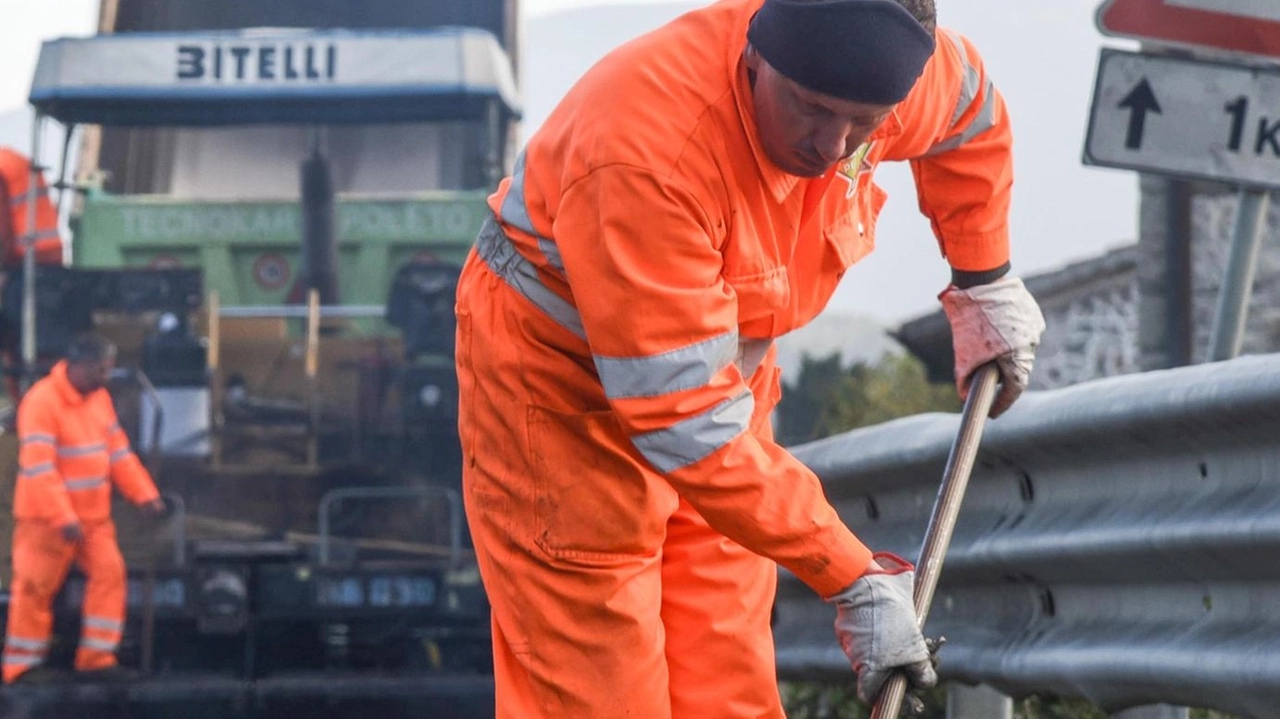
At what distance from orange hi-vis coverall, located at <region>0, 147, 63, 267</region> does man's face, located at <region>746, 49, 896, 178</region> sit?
222 inches

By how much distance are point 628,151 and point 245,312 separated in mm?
6019

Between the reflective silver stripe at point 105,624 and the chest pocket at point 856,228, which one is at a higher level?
the chest pocket at point 856,228

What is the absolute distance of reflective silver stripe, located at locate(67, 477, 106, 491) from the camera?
27.2 feet

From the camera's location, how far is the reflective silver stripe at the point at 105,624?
759 centimetres

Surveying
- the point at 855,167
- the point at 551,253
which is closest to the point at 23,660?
the point at 551,253

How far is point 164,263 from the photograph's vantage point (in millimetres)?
8656

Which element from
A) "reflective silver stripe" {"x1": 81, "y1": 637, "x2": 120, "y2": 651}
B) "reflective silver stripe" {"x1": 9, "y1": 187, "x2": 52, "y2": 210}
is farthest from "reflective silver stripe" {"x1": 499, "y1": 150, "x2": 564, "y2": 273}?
"reflective silver stripe" {"x1": 9, "y1": 187, "x2": 52, "y2": 210}

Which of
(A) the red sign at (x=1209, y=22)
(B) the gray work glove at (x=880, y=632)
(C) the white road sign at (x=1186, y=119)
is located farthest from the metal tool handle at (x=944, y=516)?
(A) the red sign at (x=1209, y=22)

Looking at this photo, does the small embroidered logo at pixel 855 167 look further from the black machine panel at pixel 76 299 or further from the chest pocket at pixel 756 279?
the black machine panel at pixel 76 299

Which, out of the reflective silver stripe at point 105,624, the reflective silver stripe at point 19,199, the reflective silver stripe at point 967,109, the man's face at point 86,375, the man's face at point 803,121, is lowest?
the reflective silver stripe at point 105,624

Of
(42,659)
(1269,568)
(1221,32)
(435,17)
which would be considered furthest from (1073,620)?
(435,17)

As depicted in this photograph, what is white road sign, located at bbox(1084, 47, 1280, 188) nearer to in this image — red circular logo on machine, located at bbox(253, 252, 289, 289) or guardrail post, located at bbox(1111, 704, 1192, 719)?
guardrail post, located at bbox(1111, 704, 1192, 719)

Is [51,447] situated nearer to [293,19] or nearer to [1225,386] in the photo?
[293,19]

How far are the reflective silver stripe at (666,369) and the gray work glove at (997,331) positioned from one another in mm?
953
